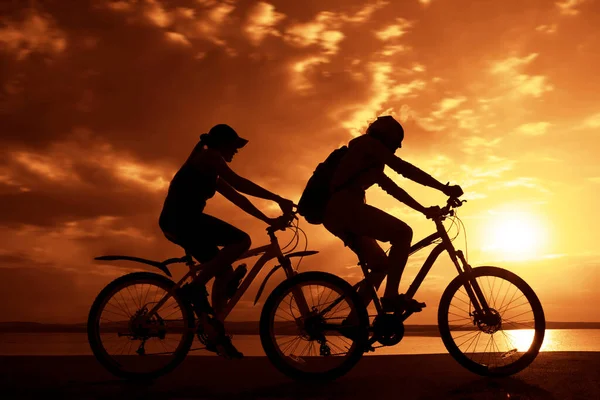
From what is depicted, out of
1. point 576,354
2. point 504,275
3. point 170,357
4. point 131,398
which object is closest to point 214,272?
point 170,357

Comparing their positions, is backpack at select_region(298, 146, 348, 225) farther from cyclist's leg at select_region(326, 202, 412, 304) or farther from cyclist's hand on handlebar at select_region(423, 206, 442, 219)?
cyclist's hand on handlebar at select_region(423, 206, 442, 219)

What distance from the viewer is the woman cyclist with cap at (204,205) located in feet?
20.5

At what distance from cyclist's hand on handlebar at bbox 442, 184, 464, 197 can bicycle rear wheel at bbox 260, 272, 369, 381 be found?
1.40 m

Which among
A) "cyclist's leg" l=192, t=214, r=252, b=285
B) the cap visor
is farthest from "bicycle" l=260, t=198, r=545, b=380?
the cap visor

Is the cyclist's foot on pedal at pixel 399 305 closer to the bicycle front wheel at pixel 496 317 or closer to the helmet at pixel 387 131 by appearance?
the bicycle front wheel at pixel 496 317

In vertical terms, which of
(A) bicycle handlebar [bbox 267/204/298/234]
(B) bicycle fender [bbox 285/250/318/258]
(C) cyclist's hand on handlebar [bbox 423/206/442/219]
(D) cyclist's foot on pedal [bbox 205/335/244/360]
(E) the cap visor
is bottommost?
(D) cyclist's foot on pedal [bbox 205/335/244/360]

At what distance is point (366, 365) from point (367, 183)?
2353mm

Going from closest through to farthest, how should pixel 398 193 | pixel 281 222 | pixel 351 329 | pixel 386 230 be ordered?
pixel 351 329 < pixel 386 230 < pixel 281 222 < pixel 398 193

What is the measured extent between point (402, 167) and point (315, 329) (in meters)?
1.85

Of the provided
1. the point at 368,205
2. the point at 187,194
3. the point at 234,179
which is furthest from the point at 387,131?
the point at 187,194

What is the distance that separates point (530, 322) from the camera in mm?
6309

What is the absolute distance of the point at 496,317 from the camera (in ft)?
20.6

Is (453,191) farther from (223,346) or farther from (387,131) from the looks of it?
(223,346)

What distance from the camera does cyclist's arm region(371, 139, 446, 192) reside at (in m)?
6.30
